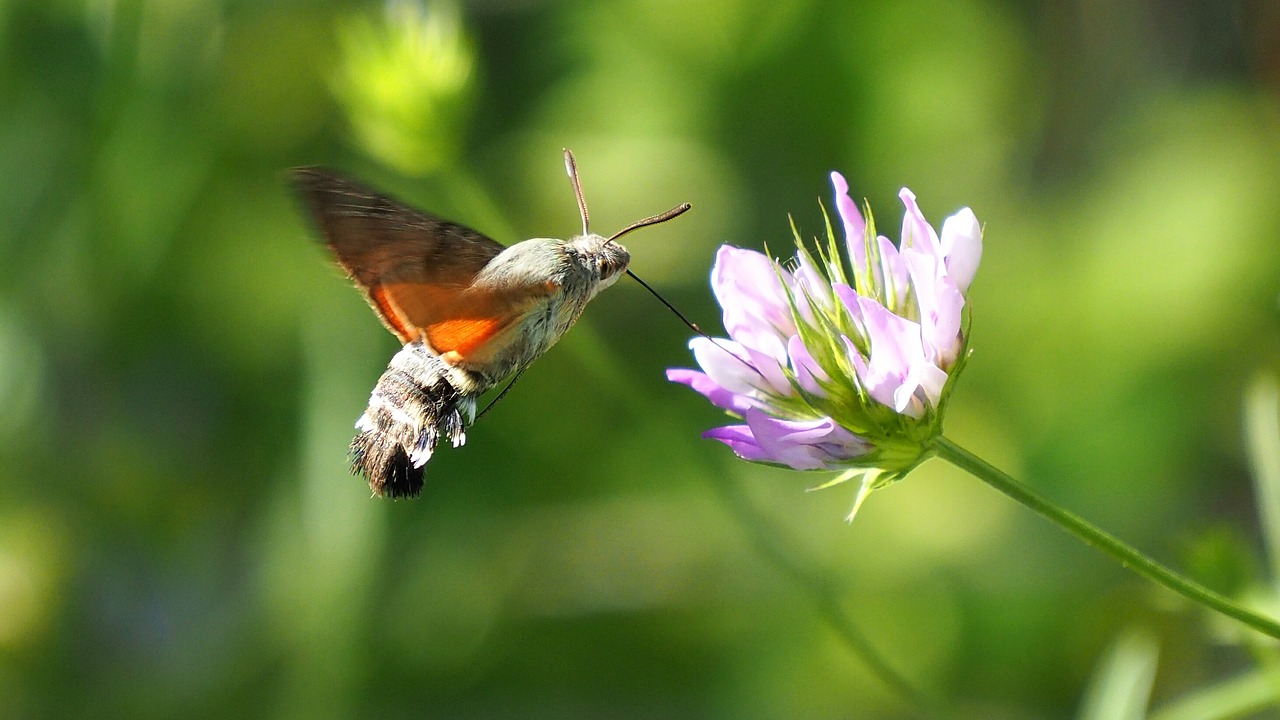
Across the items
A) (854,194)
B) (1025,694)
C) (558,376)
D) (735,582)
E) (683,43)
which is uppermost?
(683,43)

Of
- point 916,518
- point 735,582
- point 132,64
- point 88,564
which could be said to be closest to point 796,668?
point 735,582

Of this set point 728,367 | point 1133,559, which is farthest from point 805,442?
point 1133,559

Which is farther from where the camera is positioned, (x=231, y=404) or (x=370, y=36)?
(x=231, y=404)

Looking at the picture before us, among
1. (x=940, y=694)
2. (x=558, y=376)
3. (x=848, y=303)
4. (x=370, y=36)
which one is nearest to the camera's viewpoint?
(x=848, y=303)

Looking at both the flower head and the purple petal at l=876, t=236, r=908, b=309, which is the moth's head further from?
the purple petal at l=876, t=236, r=908, b=309

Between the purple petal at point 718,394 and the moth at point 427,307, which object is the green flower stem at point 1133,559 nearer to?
the purple petal at point 718,394

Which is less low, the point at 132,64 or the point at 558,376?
the point at 132,64

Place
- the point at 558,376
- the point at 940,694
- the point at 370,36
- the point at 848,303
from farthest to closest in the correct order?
the point at 558,376
the point at 940,694
the point at 370,36
the point at 848,303

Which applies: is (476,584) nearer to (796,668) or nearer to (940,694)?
(796,668)
